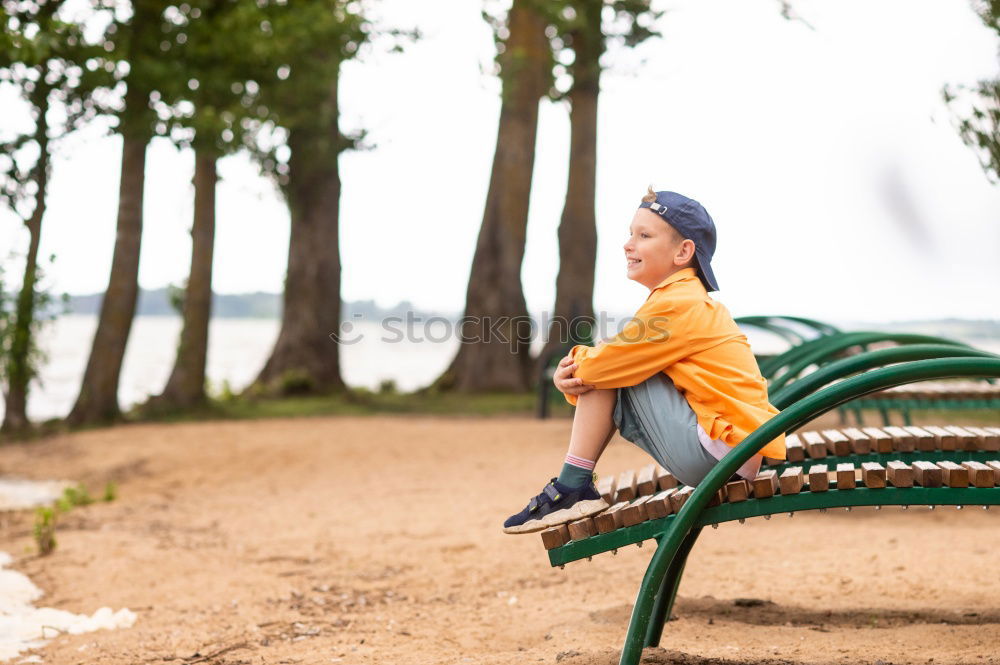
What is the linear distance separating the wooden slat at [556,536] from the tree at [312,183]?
1018 cm

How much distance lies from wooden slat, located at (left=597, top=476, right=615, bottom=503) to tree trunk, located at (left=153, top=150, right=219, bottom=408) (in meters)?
10.7

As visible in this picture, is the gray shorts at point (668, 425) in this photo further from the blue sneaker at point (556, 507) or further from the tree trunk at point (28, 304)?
the tree trunk at point (28, 304)

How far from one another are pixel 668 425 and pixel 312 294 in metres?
13.3

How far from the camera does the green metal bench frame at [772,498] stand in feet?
8.95

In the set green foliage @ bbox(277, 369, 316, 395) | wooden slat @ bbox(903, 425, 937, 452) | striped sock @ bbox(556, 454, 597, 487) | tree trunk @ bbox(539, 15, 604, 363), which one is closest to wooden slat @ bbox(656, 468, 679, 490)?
striped sock @ bbox(556, 454, 597, 487)

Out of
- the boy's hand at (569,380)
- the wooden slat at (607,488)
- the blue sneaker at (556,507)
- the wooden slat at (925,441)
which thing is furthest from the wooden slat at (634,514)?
the wooden slat at (925,441)

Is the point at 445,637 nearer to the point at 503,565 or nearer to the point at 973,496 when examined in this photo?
the point at 503,565

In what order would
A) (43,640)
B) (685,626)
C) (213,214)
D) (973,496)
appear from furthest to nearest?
(213,214) < (43,640) < (685,626) < (973,496)

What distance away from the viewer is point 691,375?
294cm

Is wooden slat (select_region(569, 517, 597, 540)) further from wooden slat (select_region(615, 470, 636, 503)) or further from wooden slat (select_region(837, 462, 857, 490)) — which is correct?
wooden slat (select_region(837, 462, 857, 490))

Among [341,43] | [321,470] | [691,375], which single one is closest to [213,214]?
[341,43]

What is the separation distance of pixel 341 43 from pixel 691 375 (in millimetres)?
10974

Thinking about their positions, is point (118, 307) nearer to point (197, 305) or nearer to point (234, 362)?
point (197, 305)

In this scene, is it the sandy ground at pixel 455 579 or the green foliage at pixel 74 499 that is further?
the green foliage at pixel 74 499
